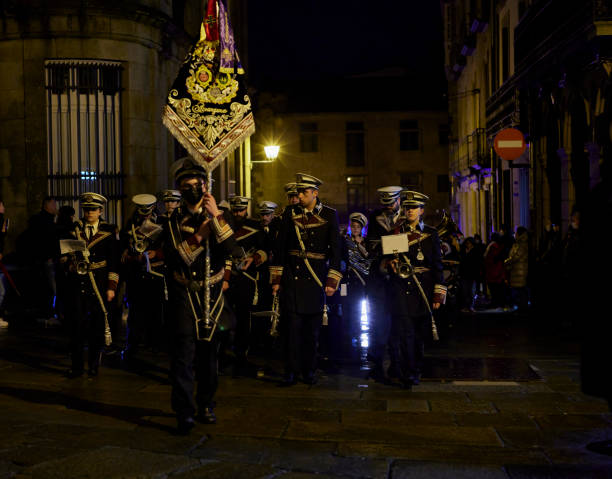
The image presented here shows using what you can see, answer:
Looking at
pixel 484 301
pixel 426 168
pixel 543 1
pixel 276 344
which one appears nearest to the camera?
pixel 276 344

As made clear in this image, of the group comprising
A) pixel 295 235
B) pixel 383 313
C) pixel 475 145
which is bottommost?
pixel 383 313

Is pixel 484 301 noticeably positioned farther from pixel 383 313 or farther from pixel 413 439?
pixel 413 439

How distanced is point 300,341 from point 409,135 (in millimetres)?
47676

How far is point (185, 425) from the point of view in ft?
22.3

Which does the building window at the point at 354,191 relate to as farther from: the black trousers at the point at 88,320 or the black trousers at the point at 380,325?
the black trousers at the point at 88,320

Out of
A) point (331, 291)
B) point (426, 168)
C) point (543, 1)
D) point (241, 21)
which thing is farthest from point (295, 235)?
point (426, 168)

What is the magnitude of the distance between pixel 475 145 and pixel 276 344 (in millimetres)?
22732

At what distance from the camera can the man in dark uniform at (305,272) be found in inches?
355

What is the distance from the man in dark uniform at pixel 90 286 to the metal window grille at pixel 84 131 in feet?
25.1

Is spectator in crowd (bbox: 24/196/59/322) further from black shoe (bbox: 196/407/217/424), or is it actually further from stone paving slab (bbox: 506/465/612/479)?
stone paving slab (bbox: 506/465/612/479)

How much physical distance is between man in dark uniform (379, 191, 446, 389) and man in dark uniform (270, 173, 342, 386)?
0.62m

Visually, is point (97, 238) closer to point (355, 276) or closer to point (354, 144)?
point (355, 276)

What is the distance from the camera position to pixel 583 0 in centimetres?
1548

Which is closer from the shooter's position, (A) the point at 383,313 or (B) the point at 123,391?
(B) the point at 123,391
